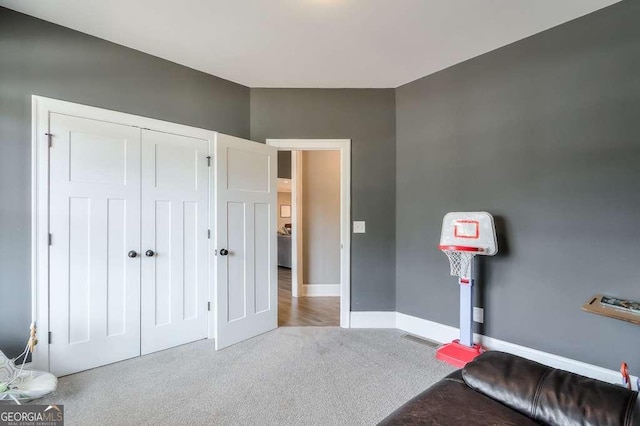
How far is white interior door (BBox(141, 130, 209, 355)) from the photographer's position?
282cm

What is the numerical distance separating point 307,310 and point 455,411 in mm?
3183

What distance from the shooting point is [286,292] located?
515 centimetres

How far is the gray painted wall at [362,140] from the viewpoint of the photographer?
354cm

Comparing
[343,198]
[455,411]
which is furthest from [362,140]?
[455,411]

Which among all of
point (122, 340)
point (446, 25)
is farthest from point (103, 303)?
point (446, 25)

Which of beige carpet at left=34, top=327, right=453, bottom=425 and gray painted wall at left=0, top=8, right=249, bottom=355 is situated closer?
beige carpet at left=34, top=327, right=453, bottom=425

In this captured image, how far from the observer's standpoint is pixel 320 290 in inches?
198

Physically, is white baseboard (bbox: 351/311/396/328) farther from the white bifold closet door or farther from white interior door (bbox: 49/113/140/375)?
white interior door (bbox: 49/113/140/375)

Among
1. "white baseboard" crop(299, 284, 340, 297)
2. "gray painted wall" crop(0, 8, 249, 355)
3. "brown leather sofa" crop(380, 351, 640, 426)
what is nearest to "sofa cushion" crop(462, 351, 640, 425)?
"brown leather sofa" crop(380, 351, 640, 426)

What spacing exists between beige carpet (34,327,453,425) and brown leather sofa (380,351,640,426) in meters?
0.88

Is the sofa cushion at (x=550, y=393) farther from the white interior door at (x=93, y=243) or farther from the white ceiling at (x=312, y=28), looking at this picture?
the white interior door at (x=93, y=243)

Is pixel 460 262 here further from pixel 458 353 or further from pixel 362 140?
pixel 362 140

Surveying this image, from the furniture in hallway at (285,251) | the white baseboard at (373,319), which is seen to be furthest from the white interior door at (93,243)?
the furniture in hallway at (285,251)

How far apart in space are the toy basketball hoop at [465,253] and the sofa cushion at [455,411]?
1.52m
